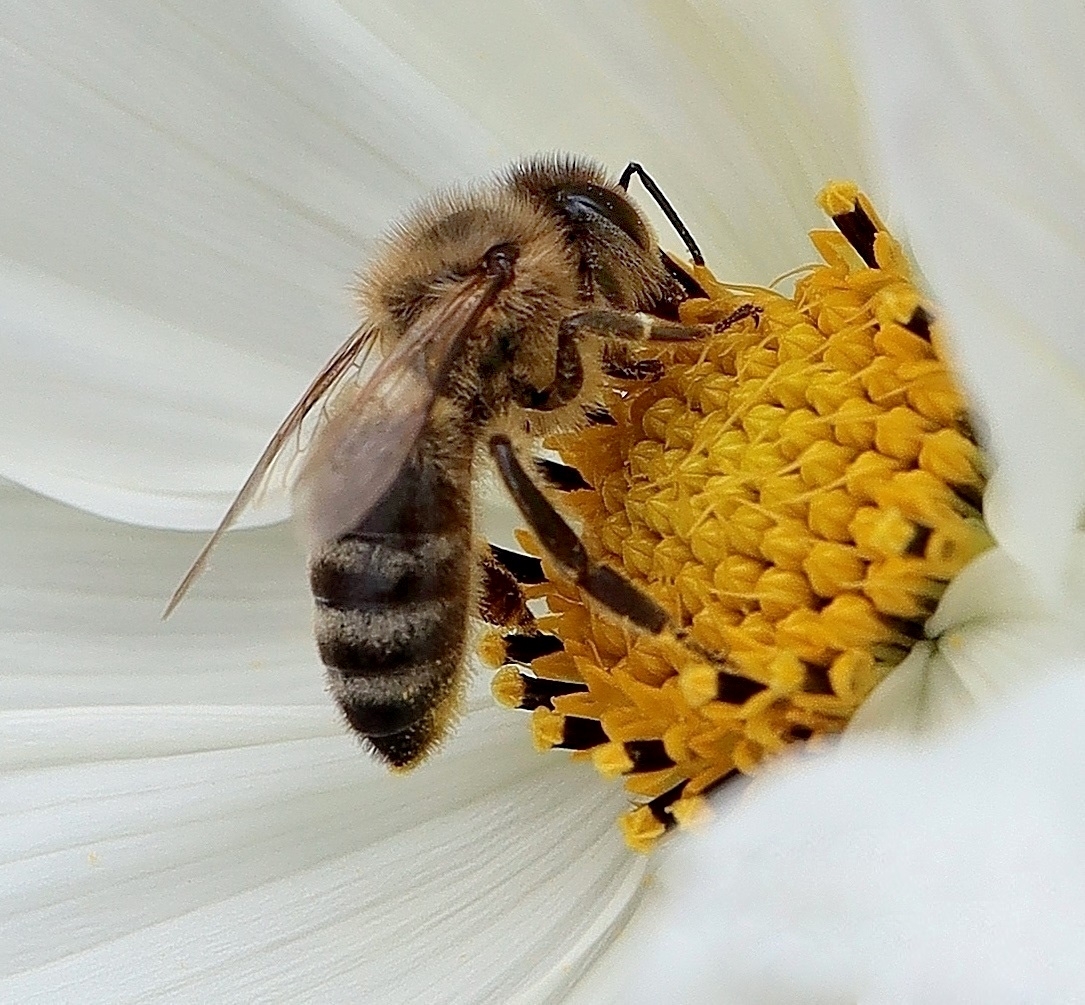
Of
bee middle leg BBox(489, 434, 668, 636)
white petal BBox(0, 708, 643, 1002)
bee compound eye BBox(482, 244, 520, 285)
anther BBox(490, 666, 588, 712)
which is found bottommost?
white petal BBox(0, 708, 643, 1002)

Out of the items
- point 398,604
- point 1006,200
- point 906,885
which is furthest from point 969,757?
point 398,604

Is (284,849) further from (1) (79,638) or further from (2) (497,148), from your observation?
(2) (497,148)

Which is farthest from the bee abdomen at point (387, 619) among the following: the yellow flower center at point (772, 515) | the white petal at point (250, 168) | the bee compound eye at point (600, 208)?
the white petal at point (250, 168)

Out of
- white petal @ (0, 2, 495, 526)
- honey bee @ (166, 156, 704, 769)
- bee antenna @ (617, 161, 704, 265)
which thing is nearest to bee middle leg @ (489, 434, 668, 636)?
honey bee @ (166, 156, 704, 769)

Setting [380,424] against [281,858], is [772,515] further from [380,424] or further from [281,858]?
[281,858]

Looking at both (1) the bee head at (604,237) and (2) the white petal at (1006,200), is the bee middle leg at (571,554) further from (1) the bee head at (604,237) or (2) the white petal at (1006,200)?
(2) the white petal at (1006,200)

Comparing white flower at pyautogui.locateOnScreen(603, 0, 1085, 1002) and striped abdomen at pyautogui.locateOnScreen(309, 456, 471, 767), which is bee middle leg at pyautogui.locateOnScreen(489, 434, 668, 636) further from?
white flower at pyautogui.locateOnScreen(603, 0, 1085, 1002)
